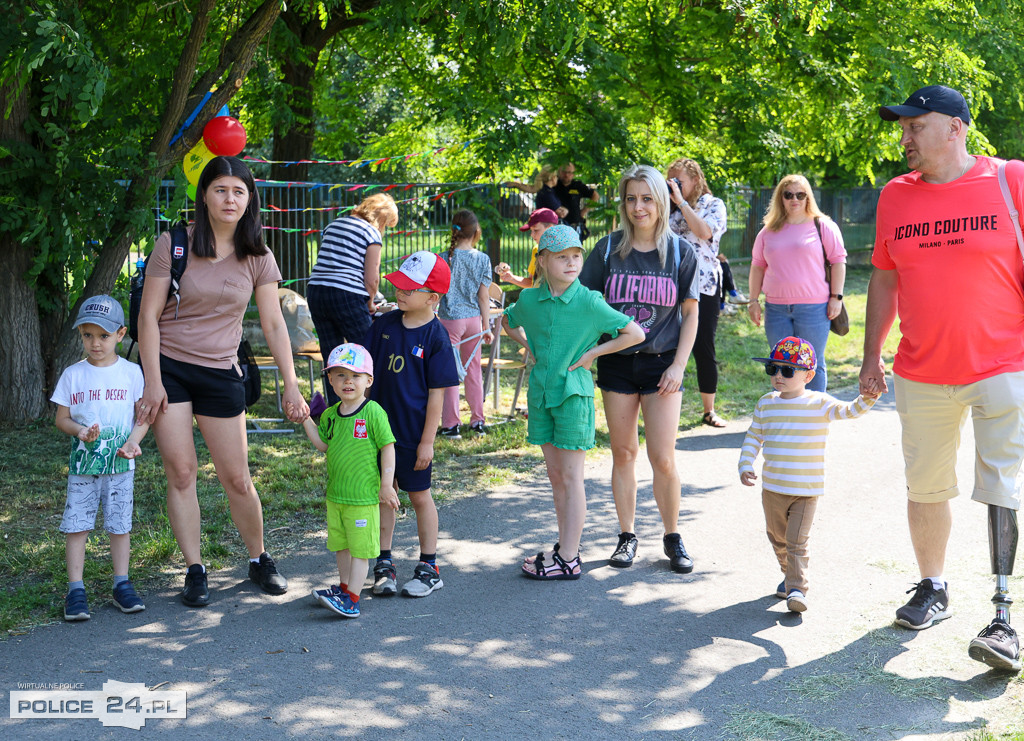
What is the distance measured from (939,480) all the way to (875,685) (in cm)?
104

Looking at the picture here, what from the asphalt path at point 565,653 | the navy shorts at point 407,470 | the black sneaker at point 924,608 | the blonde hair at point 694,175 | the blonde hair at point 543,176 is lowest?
the asphalt path at point 565,653

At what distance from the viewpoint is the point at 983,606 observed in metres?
4.73

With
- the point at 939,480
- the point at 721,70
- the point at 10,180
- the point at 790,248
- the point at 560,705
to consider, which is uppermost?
the point at 721,70

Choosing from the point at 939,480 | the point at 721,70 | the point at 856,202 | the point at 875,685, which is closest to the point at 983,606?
the point at 939,480

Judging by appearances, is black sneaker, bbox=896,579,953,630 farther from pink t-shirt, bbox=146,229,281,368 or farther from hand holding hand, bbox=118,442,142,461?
hand holding hand, bbox=118,442,142,461

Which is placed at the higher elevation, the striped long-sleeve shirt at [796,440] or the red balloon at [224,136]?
the red balloon at [224,136]

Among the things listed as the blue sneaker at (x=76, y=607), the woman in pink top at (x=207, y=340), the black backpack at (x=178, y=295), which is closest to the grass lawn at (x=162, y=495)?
the blue sneaker at (x=76, y=607)

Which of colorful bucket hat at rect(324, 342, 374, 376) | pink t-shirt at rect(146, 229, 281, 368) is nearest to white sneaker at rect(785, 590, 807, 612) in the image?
colorful bucket hat at rect(324, 342, 374, 376)

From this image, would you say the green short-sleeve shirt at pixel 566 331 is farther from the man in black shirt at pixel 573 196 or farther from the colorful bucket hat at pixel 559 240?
the man in black shirt at pixel 573 196

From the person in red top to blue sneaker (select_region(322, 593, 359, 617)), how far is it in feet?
8.17

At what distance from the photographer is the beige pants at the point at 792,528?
4625 mm

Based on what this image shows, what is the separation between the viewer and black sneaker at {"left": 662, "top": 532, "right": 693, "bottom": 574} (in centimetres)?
524

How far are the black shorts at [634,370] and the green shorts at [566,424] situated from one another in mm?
203

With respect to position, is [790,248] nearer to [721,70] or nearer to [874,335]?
[874,335]
